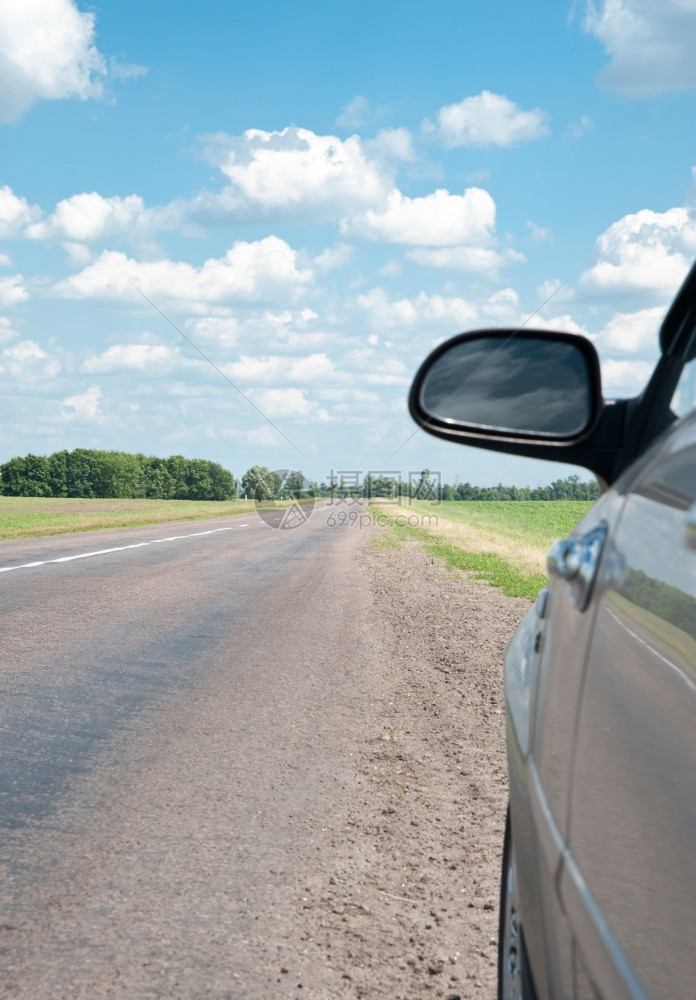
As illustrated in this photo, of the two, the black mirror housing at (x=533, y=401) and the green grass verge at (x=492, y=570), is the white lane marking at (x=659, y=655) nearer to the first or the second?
the black mirror housing at (x=533, y=401)

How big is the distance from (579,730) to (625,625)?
231 millimetres

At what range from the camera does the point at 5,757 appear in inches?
194

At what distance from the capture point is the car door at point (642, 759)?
1.11m

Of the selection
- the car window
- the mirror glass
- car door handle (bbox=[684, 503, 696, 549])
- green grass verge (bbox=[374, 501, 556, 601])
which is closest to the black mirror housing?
the mirror glass

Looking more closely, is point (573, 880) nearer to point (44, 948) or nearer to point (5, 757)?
point (44, 948)

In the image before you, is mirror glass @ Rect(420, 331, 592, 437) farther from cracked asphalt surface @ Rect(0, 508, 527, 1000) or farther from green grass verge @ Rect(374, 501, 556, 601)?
green grass verge @ Rect(374, 501, 556, 601)

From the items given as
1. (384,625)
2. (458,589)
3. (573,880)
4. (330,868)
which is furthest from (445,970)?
(458,589)

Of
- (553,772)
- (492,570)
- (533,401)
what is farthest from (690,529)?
(492,570)

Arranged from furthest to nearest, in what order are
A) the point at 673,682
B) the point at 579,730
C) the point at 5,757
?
the point at 5,757, the point at 579,730, the point at 673,682

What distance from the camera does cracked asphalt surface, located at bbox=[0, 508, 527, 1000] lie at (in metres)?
2.93

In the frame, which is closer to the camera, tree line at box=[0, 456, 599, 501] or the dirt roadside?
the dirt roadside

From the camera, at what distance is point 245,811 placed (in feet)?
13.9

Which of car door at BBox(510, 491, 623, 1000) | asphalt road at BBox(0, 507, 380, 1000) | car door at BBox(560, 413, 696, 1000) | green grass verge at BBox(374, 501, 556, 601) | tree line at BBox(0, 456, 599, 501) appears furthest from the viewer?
tree line at BBox(0, 456, 599, 501)

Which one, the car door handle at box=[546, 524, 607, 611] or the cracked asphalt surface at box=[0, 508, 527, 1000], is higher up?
the car door handle at box=[546, 524, 607, 611]
